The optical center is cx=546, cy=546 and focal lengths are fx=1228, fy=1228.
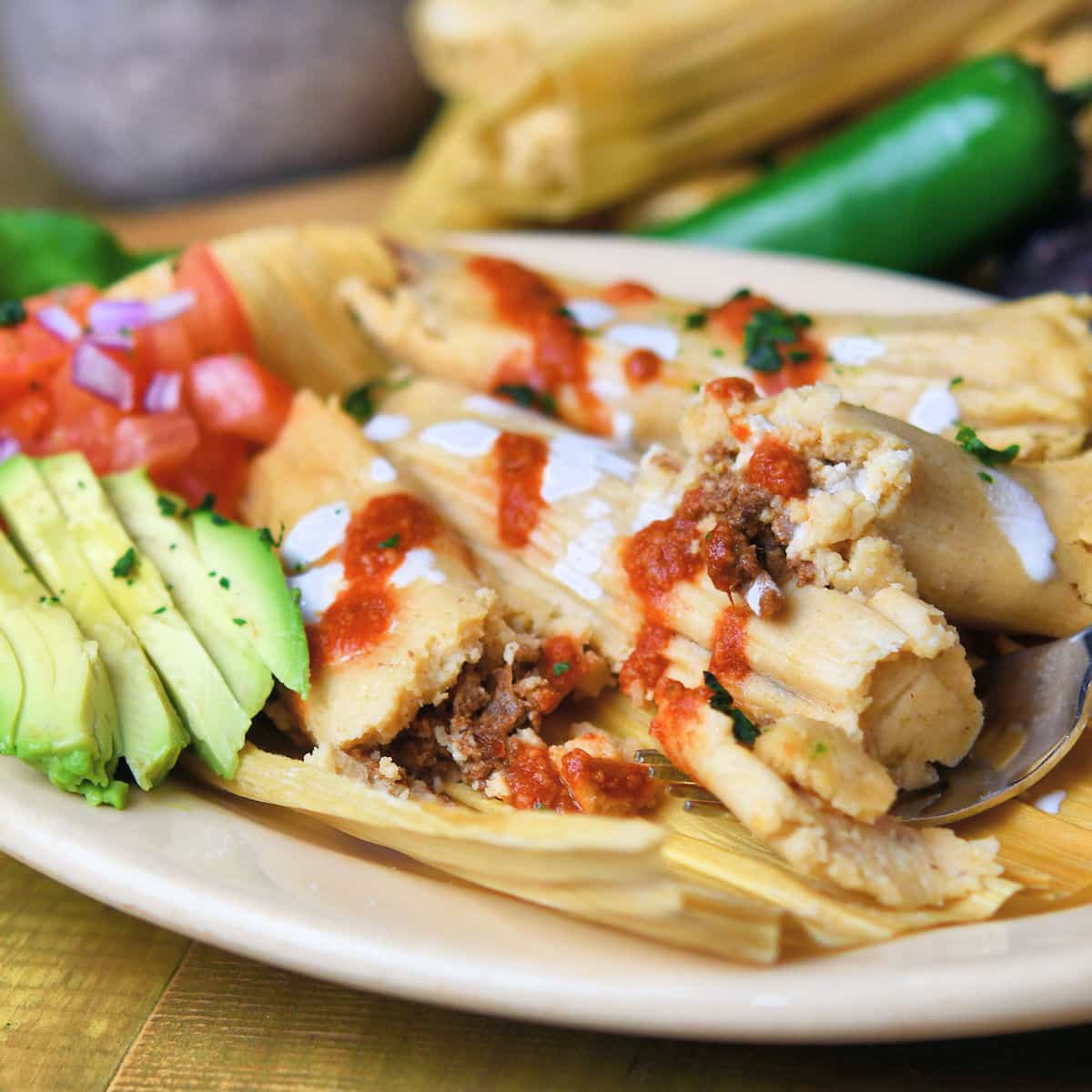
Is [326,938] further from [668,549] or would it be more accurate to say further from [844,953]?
[668,549]

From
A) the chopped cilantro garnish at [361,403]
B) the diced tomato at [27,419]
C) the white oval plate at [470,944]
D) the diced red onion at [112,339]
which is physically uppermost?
the diced red onion at [112,339]

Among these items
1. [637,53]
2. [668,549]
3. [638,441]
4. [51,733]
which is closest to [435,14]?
[637,53]

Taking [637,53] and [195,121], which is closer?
[637,53]

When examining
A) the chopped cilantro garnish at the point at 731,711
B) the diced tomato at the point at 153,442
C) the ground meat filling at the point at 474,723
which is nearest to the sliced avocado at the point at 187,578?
the diced tomato at the point at 153,442

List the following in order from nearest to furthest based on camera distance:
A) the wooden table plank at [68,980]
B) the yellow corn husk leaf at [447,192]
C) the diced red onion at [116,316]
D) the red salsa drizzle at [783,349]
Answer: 1. the wooden table plank at [68,980]
2. the red salsa drizzle at [783,349]
3. the diced red onion at [116,316]
4. the yellow corn husk leaf at [447,192]

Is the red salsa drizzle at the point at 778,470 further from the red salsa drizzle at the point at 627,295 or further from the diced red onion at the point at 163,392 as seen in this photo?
the diced red onion at the point at 163,392

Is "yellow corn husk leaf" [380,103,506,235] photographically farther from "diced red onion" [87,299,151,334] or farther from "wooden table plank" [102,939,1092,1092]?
"wooden table plank" [102,939,1092,1092]

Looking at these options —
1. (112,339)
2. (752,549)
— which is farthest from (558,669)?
(112,339)
